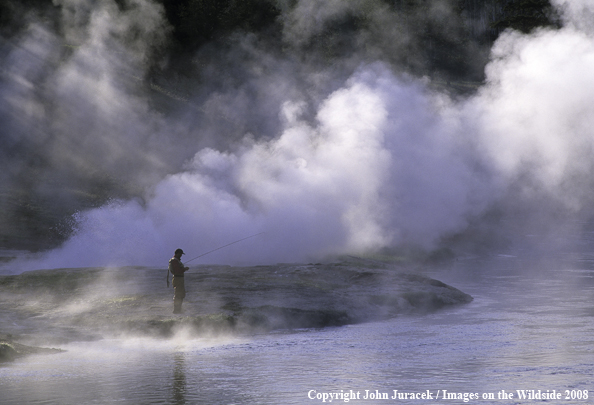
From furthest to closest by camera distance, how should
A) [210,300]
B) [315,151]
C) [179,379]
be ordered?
[315,151] → [210,300] → [179,379]

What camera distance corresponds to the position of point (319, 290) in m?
18.6

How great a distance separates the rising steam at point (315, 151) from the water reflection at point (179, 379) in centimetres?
1211

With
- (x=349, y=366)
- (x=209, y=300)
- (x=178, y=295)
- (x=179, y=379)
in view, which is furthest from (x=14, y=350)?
(x=349, y=366)

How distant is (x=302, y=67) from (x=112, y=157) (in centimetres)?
1674

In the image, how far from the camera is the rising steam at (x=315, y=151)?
1066 inches

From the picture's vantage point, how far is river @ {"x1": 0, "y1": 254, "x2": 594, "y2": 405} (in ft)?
35.7

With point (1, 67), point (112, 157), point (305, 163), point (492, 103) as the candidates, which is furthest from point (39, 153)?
point (492, 103)

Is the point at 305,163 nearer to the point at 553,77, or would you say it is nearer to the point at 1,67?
the point at 553,77

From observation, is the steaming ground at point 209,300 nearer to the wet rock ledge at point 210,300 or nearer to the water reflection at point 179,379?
the wet rock ledge at point 210,300

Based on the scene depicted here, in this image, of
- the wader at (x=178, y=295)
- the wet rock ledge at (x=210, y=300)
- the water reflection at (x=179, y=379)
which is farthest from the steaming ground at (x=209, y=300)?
the water reflection at (x=179, y=379)

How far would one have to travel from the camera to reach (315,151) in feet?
102

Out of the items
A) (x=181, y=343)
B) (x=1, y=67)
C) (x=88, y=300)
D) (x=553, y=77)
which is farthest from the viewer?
(x=1, y=67)

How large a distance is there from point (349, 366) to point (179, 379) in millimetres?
2636

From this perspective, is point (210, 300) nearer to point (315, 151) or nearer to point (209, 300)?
point (209, 300)
